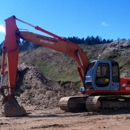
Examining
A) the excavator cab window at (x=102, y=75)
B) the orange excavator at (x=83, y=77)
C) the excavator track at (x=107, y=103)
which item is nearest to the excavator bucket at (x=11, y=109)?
the orange excavator at (x=83, y=77)

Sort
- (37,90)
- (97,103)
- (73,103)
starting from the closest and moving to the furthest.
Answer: (97,103)
(73,103)
(37,90)

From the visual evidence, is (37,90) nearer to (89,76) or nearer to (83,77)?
(83,77)

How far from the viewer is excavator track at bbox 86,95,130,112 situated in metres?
14.7

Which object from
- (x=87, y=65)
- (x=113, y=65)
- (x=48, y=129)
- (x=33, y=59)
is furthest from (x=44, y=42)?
(x=33, y=59)

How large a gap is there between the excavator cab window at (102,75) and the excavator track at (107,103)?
0.70 meters

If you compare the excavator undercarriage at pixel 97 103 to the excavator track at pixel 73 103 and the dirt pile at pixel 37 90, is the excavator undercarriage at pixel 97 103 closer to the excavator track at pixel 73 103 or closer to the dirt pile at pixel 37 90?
the excavator track at pixel 73 103

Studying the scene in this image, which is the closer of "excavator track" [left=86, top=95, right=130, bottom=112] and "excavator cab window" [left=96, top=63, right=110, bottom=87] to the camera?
"excavator track" [left=86, top=95, right=130, bottom=112]

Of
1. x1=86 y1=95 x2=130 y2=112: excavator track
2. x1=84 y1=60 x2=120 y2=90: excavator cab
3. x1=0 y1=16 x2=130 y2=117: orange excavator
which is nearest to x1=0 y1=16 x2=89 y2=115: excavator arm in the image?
x1=0 y1=16 x2=130 y2=117: orange excavator

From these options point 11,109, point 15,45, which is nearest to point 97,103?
point 11,109

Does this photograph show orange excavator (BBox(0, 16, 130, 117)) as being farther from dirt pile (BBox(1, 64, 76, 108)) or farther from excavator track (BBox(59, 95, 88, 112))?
dirt pile (BBox(1, 64, 76, 108))

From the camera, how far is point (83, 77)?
1625cm

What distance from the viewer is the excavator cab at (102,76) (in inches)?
600

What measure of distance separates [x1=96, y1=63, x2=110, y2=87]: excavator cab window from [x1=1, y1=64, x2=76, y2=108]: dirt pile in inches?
237

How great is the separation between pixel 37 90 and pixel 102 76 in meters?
9.49
